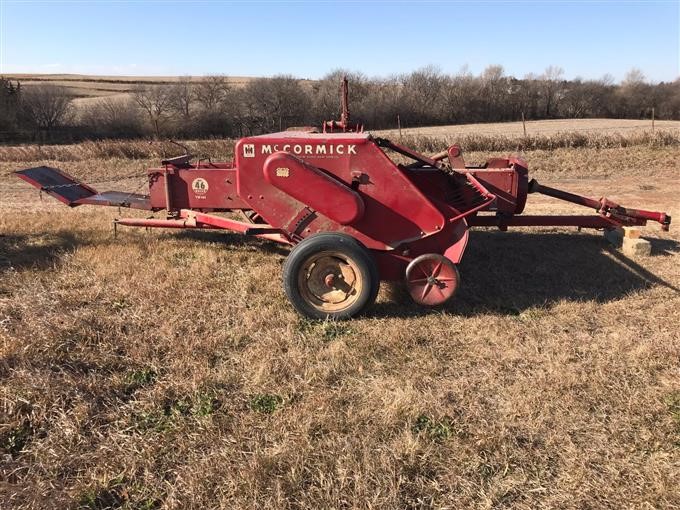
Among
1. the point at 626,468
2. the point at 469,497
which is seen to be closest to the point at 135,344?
the point at 469,497

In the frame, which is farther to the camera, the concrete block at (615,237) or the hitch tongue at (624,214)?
the concrete block at (615,237)

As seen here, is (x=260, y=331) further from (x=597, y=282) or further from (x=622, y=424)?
(x=597, y=282)

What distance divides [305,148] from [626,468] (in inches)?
128

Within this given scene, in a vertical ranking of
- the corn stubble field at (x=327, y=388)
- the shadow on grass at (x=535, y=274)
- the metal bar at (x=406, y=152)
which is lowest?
the corn stubble field at (x=327, y=388)

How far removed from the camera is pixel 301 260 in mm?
4250

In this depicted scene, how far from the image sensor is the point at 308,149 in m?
4.39

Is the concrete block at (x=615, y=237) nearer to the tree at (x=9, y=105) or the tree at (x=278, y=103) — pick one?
the tree at (x=278, y=103)

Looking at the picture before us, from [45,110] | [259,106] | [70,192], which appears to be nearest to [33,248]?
[70,192]

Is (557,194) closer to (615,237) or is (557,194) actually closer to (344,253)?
(615,237)

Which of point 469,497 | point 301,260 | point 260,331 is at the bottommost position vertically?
point 469,497

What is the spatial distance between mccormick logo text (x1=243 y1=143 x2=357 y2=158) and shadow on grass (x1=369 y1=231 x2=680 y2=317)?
1445 millimetres

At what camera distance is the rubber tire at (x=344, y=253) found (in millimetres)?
4207

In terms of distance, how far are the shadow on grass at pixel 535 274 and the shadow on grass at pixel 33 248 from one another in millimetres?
3827

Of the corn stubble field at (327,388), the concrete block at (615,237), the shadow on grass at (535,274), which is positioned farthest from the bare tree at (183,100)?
the concrete block at (615,237)
